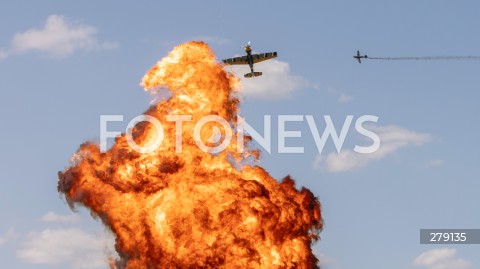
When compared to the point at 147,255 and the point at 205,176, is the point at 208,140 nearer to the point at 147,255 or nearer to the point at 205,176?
the point at 205,176

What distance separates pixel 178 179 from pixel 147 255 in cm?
818

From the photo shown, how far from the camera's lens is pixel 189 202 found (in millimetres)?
110062

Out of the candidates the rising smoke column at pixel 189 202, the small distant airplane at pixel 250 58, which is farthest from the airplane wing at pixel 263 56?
the rising smoke column at pixel 189 202

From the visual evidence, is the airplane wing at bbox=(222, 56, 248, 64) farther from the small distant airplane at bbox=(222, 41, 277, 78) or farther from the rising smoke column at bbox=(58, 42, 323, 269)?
the rising smoke column at bbox=(58, 42, 323, 269)

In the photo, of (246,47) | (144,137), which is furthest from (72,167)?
(246,47)

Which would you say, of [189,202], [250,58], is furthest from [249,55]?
[189,202]

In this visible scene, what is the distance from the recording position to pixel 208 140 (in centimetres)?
11388

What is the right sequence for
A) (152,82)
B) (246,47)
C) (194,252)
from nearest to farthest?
(194,252) < (152,82) < (246,47)

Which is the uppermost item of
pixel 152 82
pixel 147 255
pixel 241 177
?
pixel 152 82

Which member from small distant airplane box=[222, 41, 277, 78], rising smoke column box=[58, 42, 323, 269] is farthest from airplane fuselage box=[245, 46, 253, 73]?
rising smoke column box=[58, 42, 323, 269]

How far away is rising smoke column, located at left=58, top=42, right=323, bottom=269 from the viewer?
108688 mm

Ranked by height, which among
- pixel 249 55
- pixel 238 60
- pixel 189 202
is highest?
pixel 249 55

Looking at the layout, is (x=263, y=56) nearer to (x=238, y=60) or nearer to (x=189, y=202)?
(x=238, y=60)

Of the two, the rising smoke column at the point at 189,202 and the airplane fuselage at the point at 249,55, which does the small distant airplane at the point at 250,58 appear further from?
the rising smoke column at the point at 189,202
